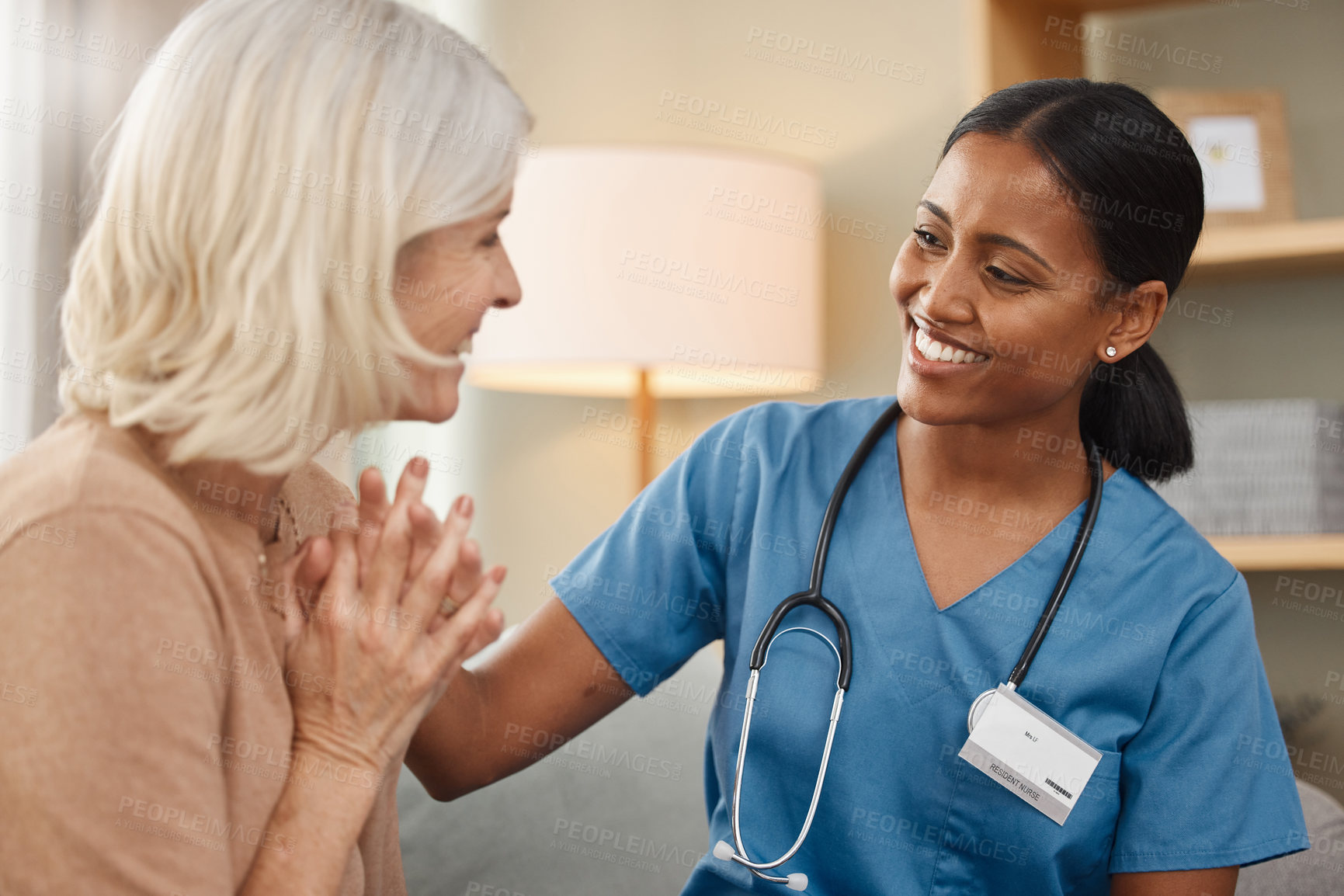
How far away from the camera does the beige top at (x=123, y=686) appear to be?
2.20 ft

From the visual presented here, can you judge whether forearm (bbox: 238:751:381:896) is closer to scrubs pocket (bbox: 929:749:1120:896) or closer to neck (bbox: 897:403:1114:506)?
scrubs pocket (bbox: 929:749:1120:896)

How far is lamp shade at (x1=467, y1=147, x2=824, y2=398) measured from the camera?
1.97 m

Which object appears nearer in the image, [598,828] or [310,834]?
[310,834]

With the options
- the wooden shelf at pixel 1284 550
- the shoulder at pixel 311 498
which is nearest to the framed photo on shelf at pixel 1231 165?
the wooden shelf at pixel 1284 550

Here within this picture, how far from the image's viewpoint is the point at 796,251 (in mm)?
2102

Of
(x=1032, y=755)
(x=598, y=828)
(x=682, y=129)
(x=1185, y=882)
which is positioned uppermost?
(x=682, y=129)

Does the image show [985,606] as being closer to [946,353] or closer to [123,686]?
[946,353]

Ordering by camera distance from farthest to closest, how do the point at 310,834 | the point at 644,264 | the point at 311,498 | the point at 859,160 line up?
the point at 859,160, the point at 644,264, the point at 311,498, the point at 310,834

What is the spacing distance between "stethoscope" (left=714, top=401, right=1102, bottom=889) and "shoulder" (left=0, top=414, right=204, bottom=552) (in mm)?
607

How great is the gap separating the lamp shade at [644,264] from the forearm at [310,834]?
1.22 metres

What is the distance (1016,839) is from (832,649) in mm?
257

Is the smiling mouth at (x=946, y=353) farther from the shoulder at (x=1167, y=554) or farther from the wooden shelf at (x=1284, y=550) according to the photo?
the wooden shelf at (x=1284, y=550)

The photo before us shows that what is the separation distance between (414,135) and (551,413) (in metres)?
1.85

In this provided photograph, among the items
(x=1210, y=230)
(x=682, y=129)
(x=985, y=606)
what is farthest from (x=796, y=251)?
(x=985, y=606)
